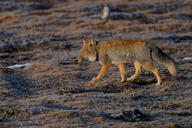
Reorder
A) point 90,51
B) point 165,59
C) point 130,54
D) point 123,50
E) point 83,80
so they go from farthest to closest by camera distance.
A: point 83,80 < point 90,51 < point 123,50 < point 130,54 < point 165,59

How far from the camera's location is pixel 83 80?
12.1 meters

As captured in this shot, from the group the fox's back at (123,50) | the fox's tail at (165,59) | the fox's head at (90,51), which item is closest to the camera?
the fox's tail at (165,59)

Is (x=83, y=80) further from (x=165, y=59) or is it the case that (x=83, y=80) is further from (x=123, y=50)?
(x=165, y=59)

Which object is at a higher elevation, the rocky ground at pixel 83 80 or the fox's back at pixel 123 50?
the fox's back at pixel 123 50

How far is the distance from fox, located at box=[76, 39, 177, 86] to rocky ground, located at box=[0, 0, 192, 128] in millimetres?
558

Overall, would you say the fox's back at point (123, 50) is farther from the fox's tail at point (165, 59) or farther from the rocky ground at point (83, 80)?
the rocky ground at point (83, 80)

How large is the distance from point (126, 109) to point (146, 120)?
653mm

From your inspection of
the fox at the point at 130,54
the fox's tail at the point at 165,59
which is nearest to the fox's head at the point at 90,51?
the fox at the point at 130,54

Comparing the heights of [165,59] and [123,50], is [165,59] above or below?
below

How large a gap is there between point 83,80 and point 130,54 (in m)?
1.98

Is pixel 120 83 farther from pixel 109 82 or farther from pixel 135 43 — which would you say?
pixel 135 43

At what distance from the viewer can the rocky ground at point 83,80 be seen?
7891mm

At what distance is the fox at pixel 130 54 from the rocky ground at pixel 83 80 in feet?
1.83

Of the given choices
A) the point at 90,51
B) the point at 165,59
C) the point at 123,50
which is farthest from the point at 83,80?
the point at 165,59
